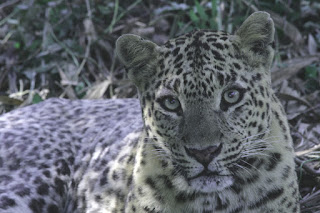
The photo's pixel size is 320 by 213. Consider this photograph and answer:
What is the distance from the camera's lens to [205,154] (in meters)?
4.54

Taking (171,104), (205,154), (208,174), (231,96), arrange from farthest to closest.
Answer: (171,104) → (231,96) → (208,174) → (205,154)

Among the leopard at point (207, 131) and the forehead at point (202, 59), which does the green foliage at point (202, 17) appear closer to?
the leopard at point (207, 131)

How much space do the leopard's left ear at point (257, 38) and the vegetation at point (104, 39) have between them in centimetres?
305

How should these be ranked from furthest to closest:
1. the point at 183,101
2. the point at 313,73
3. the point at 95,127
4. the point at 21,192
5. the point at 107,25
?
the point at 107,25 → the point at 313,73 → the point at 95,127 → the point at 21,192 → the point at 183,101

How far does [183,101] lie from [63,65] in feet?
17.7

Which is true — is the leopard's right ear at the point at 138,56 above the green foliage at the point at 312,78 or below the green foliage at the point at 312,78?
above

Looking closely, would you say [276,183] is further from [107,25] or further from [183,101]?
[107,25]

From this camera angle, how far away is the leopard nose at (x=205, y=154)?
179 inches

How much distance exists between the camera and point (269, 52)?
5.16 meters

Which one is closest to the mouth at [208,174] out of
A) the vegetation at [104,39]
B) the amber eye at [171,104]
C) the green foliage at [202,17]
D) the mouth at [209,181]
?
the mouth at [209,181]

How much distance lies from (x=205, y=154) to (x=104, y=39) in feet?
19.2

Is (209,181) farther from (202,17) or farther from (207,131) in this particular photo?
(202,17)

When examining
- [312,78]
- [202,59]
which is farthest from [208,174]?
[312,78]

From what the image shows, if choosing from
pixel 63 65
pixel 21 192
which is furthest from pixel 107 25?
pixel 21 192
